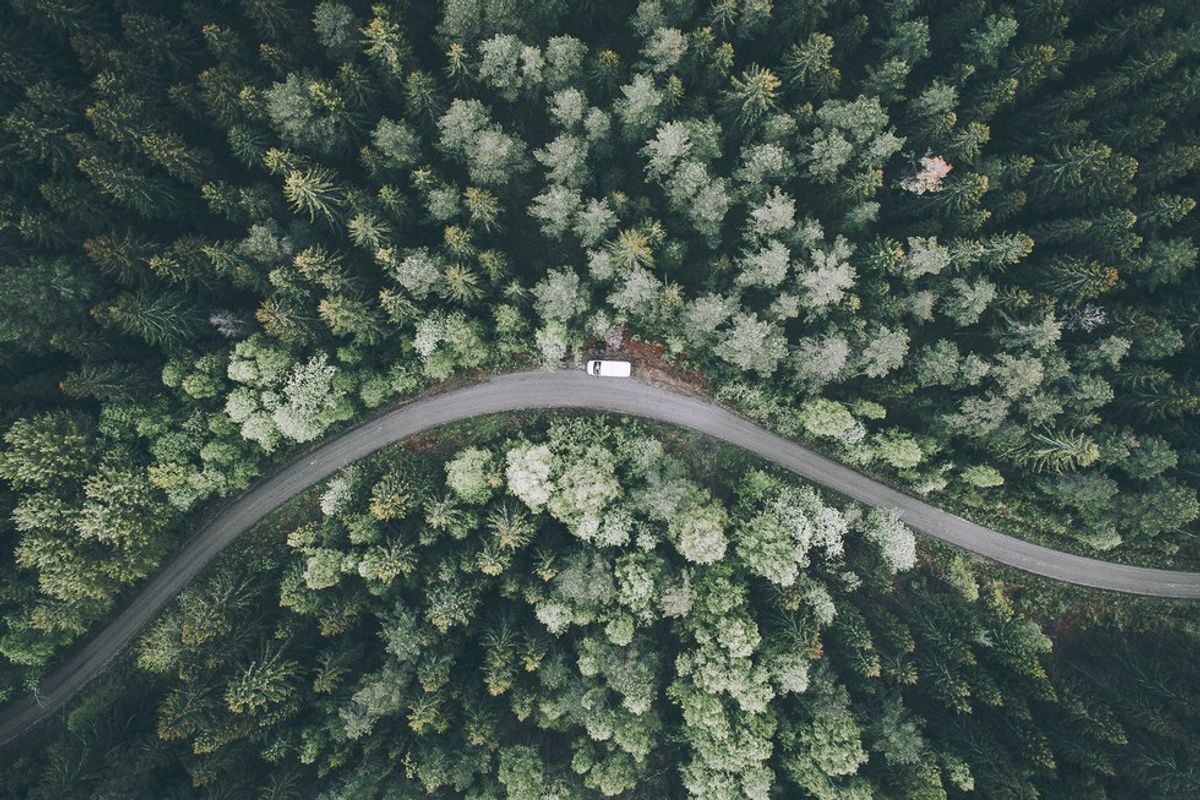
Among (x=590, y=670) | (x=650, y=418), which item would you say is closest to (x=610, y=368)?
(x=650, y=418)

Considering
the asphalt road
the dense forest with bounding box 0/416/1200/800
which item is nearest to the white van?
the asphalt road

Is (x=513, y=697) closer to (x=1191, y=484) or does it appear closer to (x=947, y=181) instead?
(x=947, y=181)

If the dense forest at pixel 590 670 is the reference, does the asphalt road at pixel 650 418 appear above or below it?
above

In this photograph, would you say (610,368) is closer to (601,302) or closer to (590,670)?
(601,302)

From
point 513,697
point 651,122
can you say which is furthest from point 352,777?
point 651,122

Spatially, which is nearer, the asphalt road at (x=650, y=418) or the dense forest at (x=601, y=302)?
the dense forest at (x=601, y=302)

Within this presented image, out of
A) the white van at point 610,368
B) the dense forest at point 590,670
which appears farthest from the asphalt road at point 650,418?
the dense forest at point 590,670

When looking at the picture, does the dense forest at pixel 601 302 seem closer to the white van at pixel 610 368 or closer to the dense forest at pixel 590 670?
the dense forest at pixel 590 670

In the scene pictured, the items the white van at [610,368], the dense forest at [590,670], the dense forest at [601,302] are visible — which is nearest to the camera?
the dense forest at [601,302]
